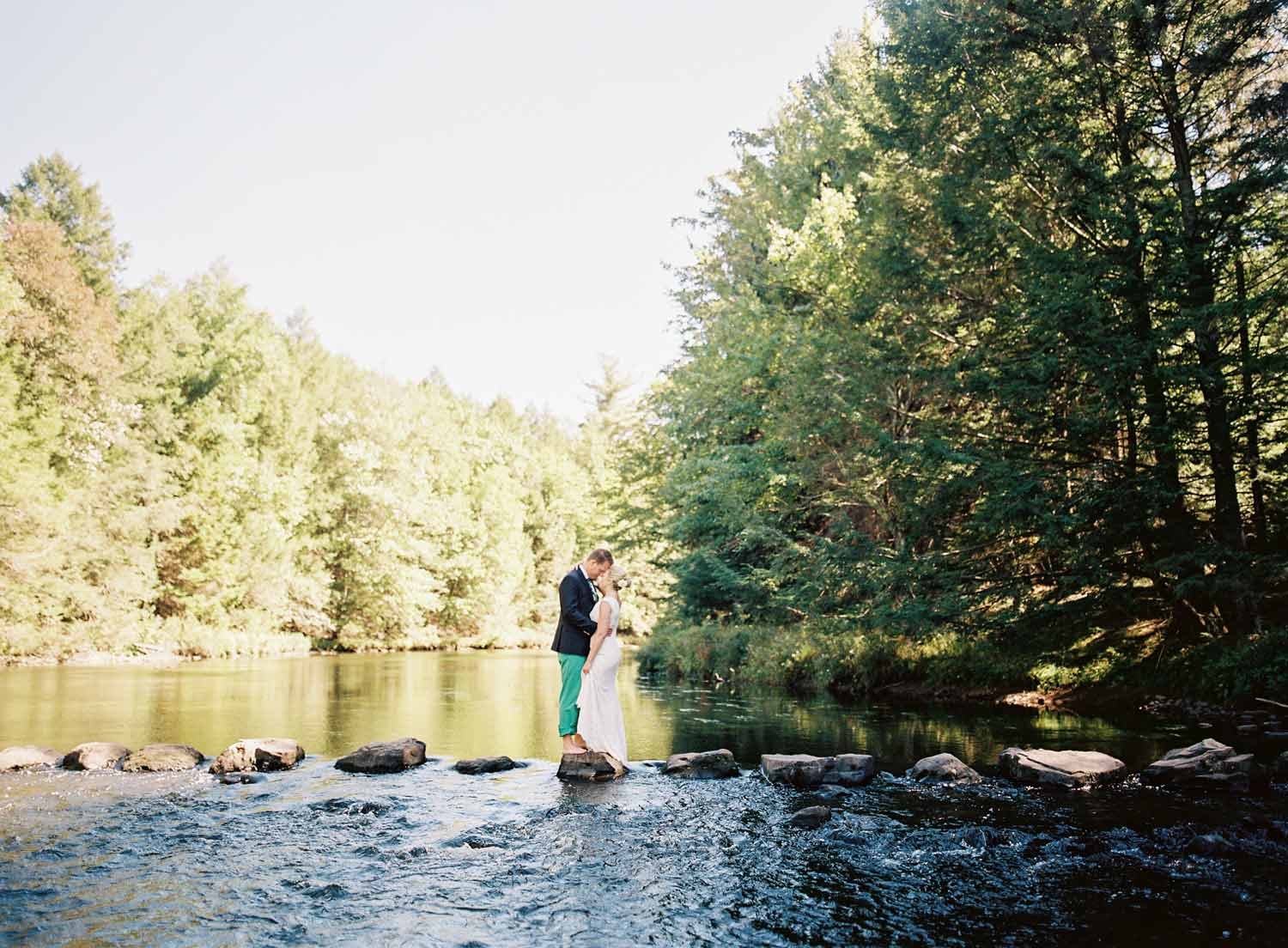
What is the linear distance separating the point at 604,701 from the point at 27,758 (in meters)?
6.41

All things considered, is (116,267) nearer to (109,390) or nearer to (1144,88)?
(109,390)

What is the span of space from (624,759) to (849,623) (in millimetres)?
9435

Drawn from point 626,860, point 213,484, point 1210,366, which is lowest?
point 626,860

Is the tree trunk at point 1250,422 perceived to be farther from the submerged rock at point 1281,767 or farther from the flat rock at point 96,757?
the flat rock at point 96,757

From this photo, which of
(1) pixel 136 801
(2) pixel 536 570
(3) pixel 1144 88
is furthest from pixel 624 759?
(2) pixel 536 570

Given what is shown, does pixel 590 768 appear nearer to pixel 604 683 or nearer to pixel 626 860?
pixel 604 683

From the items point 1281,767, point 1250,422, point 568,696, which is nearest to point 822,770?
point 568,696

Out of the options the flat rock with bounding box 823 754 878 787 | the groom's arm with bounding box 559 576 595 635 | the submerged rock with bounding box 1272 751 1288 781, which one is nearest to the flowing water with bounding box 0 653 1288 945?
the flat rock with bounding box 823 754 878 787

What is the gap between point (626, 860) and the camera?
22.2ft

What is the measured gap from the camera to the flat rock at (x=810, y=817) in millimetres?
7797

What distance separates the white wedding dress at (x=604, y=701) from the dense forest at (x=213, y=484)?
25217mm

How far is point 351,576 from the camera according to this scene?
167 feet

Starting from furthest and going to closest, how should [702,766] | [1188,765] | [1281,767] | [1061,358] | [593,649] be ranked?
[1061,358]
[593,649]
[702,766]
[1281,767]
[1188,765]

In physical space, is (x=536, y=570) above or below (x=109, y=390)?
below
